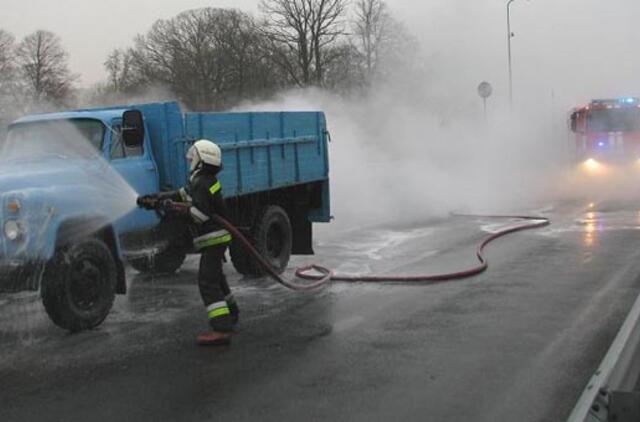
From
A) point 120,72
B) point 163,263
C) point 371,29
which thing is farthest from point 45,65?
point 163,263

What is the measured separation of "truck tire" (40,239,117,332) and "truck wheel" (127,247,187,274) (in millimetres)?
1661

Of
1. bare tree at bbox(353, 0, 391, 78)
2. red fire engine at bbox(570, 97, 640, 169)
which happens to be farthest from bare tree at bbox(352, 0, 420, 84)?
red fire engine at bbox(570, 97, 640, 169)

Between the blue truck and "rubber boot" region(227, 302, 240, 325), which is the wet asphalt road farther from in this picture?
the blue truck

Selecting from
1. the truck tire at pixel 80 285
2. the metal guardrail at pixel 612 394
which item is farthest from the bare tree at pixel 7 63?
the metal guardrail at pixel 612 394

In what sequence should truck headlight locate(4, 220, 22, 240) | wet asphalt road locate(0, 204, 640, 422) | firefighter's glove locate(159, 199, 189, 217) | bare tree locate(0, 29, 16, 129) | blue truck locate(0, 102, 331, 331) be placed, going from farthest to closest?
bare tree locate(0, 29, 16, 129), blue truck locate(0, 102, 331, 331), firefighter's glove locate(159, 199, 189, 217), truck headlight locate(4, 220, 22, 240), wet asphalt road locate(0, 204, 640, 422)

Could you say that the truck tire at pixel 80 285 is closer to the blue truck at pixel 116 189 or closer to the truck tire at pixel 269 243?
the blue truck at pixel 116 189

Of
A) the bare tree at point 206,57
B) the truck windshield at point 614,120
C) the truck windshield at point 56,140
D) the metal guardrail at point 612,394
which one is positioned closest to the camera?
the metal guardrail at point 612,394

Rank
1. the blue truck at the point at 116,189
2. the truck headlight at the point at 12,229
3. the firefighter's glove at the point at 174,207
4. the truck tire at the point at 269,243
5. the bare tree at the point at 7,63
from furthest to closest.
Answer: the bare tree at the point at 7,63 → the truck tire at the point at 269,243 → the blue truck at the point at 116,189 → the firefighter's glove at the point at 174,207 → the truck headlight at the point at 12,229

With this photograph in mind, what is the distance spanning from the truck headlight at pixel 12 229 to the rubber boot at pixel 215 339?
1.64 meters

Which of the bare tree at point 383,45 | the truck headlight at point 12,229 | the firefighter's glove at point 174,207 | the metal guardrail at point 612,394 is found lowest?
the metal guardrail at point 612,394

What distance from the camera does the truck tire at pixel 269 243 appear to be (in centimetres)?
892

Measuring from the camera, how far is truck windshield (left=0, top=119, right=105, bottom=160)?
7094mm

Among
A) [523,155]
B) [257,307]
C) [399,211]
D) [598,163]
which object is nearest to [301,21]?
[523,155]

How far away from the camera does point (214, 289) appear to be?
5973 millimetres
